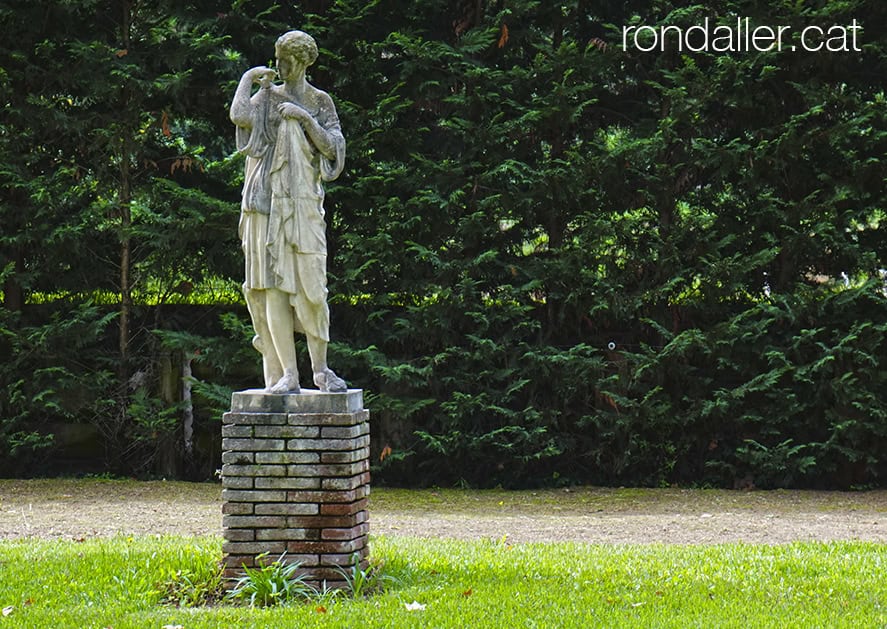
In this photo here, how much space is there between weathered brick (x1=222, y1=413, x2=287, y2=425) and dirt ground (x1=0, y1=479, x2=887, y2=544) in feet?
9.45

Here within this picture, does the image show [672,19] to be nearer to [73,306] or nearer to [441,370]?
[441,370]

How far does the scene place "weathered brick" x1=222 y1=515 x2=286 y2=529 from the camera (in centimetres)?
655

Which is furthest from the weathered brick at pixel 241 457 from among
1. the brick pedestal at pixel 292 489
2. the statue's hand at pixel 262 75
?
the statue's hand at pixel 262 75

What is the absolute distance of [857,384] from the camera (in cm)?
1138

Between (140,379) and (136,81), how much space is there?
2934mm

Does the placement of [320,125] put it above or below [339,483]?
above

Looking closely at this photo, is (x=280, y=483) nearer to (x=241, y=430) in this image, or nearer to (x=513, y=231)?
(x=241, y=430)

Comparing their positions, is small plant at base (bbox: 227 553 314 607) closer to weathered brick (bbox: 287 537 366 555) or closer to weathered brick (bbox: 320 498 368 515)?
weathered brick (bbox: 287 537 366 555)

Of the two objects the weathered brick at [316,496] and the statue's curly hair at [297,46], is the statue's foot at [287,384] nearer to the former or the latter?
the weathered brick at [316,496]

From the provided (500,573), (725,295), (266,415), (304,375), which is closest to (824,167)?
(725,295)

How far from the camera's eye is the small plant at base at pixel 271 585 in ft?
20.9

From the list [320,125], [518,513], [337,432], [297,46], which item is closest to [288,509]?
[337,432]

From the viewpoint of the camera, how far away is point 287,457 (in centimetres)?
654

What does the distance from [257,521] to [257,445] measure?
15.8 inches
